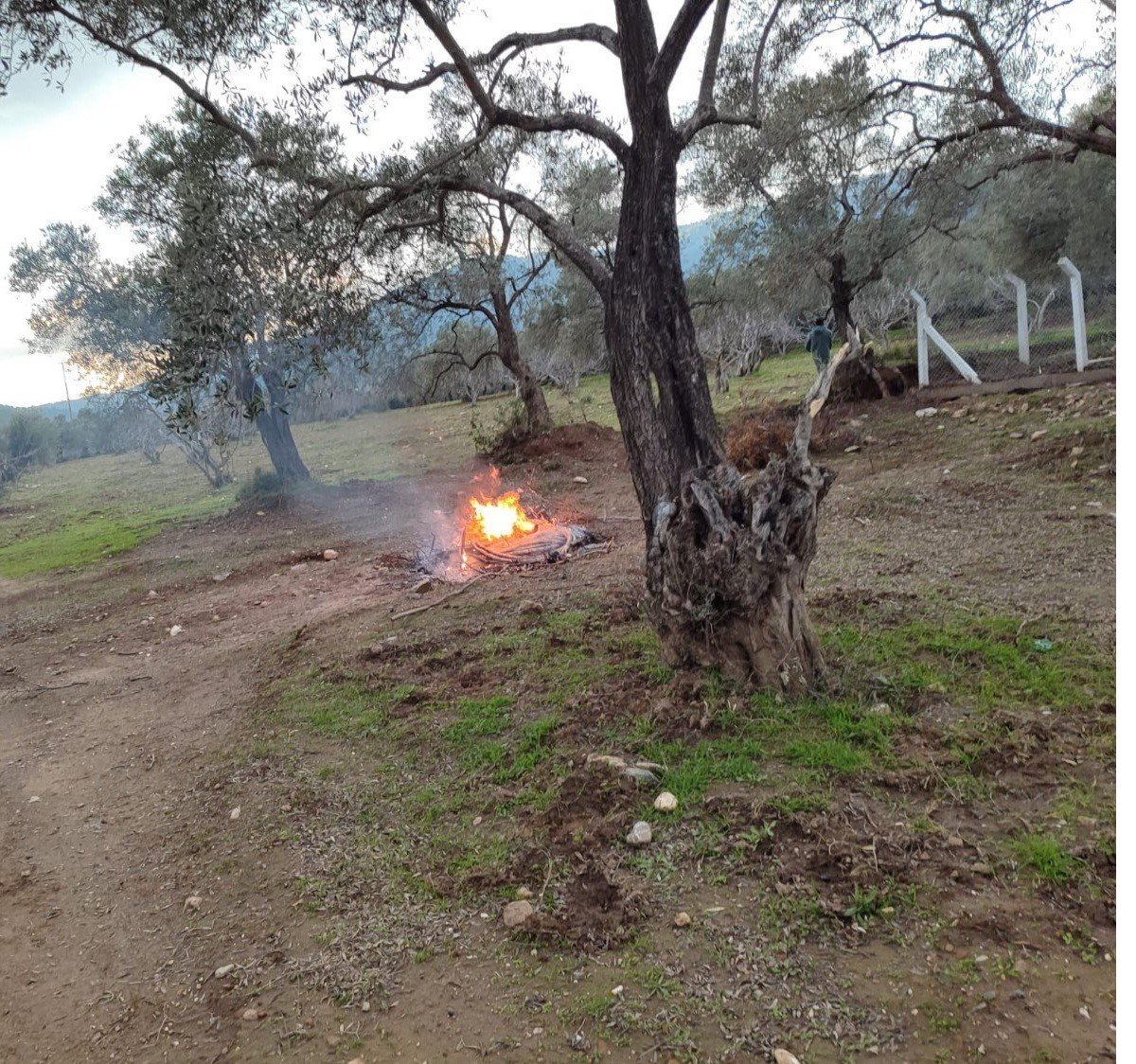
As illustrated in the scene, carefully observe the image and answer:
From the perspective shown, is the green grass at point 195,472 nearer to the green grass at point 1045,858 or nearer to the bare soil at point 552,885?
the bare soil at point 552,885

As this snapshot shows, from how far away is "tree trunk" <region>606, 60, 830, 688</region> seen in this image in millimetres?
4836

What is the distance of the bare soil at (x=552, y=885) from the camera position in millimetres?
2779

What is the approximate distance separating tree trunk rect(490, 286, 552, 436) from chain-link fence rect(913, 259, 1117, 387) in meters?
8.60

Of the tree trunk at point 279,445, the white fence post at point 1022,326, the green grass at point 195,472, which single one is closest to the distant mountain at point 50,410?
the green grass at point 195,472

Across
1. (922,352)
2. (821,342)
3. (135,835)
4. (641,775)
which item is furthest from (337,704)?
(821,342)

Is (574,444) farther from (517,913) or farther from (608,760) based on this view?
(517,913)

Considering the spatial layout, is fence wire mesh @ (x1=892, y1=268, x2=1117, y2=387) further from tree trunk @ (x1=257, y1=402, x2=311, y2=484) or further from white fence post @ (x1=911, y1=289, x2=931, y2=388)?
tree trunk @ (x1=257, y1=402, x2=311, y2=484)

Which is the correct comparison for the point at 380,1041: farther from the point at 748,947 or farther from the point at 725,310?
the point at 725,310

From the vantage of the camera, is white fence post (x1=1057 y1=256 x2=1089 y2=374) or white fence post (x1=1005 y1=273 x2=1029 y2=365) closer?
white fence post (x1=1057 y1=256 x2=1089 y2=374)

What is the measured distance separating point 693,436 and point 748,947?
390 centimetres

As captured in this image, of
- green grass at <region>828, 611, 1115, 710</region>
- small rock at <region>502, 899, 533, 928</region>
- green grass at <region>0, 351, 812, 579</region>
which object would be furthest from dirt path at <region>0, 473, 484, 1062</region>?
green grass at <region>0, 351, 812, 579</region>

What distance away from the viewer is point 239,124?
7.15 metres

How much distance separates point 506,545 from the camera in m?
10.2

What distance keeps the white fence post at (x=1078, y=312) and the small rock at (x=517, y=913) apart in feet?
45.2
